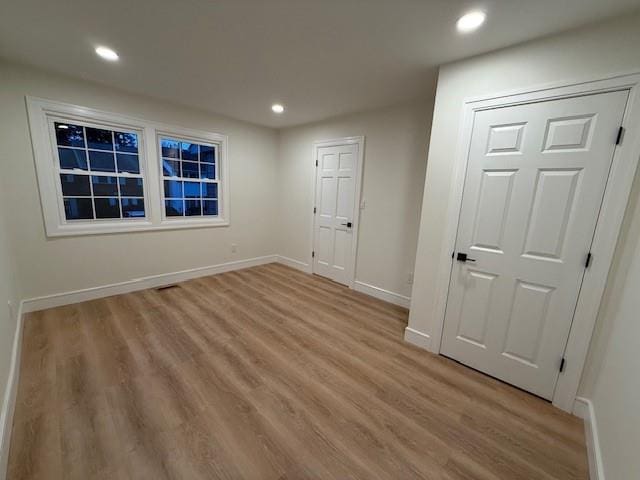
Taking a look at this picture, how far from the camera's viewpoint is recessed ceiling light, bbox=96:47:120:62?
216 centimetres

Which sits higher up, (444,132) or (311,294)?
(444,132)

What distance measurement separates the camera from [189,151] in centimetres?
383

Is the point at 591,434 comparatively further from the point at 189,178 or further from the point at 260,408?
the point at 189,178

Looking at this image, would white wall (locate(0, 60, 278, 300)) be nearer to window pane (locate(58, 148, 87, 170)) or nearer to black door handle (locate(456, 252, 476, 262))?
window pane (locate(58, 148, 87, 170))

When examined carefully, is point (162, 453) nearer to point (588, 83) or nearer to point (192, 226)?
point (192, 226)

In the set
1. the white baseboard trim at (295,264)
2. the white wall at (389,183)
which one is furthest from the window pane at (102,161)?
the white baseboard trim at (295,264)

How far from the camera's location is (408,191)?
3195mm

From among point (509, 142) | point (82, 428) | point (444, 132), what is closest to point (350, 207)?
point (444, 132)

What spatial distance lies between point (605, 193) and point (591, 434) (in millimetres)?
1464

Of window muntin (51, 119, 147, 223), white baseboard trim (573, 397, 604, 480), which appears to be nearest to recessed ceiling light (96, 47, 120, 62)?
window muntin (51, 119, 147, 223)

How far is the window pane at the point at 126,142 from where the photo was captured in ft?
10.5

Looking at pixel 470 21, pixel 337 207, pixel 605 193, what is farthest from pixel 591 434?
pixel 337 207

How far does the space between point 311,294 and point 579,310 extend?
2.69 m

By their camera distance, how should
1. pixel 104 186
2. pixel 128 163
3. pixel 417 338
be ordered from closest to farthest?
pixel 417 338
pixel 104 186
pixel 128 163
